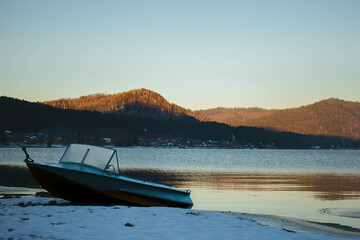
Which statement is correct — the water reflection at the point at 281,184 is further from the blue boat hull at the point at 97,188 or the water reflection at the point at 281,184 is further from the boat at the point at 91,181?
the boat at the point at 91,181

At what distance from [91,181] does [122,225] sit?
499 cm

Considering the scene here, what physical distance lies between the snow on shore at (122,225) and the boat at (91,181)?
1.92m

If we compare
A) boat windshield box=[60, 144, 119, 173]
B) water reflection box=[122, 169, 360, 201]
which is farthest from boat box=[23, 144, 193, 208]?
water reflection box=[122, 169, 360, 201]

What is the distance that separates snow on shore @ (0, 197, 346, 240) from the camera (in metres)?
10.6

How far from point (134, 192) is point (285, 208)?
8193 millimetres

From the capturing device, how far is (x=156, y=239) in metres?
10.3

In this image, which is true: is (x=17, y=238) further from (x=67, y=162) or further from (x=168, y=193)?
(x=168, y=193)

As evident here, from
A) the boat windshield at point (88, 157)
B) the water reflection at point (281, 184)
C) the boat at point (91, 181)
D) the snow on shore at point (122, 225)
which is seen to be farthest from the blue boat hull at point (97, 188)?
the water reflection at point (281, 184)

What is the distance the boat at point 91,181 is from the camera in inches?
639

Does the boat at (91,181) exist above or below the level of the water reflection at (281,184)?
above

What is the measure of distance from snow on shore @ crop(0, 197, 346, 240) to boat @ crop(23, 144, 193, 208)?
75.4 inches

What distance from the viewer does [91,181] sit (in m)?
16.5

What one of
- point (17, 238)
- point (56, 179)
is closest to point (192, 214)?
point (56, 179)

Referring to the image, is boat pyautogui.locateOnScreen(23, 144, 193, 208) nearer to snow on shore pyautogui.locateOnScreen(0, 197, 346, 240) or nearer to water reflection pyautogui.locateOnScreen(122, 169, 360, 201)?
snow on shore pyautogui.locateOnScreen(0, 197, 346, 240)
